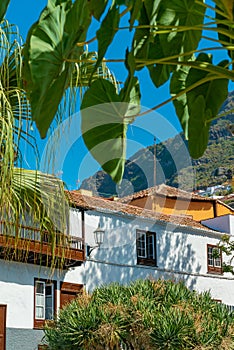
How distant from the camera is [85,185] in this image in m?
27.8

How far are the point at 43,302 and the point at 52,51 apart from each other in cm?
2131

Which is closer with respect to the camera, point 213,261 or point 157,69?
point 157,69

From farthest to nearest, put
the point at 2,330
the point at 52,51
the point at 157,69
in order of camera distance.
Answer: the point at 2,330, the point at 157,69, the point at 52,51

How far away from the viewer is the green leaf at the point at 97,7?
1.04 m

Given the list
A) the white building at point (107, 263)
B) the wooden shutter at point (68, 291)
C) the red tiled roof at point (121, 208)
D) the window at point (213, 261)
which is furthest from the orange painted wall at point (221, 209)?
the wooden shutter at point (68, 291)

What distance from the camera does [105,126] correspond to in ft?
3.91

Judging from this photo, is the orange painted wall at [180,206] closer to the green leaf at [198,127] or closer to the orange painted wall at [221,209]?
the orange painted wall at [221,209]

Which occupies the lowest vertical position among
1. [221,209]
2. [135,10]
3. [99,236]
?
[135,10]

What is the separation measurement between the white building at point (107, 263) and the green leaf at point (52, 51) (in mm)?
18109

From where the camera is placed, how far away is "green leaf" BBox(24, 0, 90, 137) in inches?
39.1

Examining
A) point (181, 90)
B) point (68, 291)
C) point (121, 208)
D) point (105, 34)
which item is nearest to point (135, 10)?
point (105, 34)

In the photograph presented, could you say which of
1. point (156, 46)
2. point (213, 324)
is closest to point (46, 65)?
point (156, 46)

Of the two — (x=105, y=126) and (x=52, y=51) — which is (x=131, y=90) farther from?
(x=52, y=51)

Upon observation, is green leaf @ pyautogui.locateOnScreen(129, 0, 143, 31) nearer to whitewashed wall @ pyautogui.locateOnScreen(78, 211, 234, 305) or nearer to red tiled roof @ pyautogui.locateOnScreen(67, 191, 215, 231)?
whitewashed wall @ pyautogui.locateOnScreen(78, 211, 234, 305)
